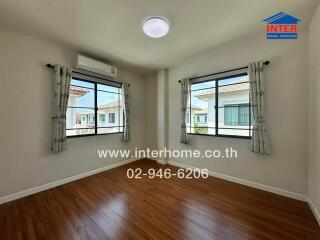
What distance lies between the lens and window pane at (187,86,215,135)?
3.08 meters

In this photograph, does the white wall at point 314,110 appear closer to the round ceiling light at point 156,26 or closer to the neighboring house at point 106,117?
the round ceiling light at point 156,26

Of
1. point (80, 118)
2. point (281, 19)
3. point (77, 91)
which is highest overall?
point (281, 19)

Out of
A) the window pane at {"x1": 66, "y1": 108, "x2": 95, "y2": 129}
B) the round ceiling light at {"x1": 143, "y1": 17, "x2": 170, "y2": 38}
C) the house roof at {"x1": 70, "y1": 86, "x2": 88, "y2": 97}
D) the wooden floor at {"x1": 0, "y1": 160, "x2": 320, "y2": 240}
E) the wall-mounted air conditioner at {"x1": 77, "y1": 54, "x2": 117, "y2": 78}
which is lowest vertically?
the wooden floor at {"x1": 0, "y1": 160, "x2": 320, "y2": 240}

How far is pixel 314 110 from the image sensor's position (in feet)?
5.92

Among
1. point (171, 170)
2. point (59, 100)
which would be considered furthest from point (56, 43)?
point (171, 170)

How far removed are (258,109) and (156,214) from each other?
2.16m

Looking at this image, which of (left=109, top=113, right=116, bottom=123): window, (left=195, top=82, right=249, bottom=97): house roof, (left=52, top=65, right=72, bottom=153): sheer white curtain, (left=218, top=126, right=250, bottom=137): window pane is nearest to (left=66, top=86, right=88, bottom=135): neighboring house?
(left=52, top=65, right=72, bottom=153): sheer white curtain

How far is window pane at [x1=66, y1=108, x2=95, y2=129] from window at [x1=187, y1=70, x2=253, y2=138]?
7.23ft

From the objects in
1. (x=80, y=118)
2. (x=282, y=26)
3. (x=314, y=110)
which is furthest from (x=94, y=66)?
(x=314, y=110)

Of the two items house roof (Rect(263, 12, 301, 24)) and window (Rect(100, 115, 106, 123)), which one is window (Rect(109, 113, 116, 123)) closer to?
window (Rect(100, 115, 106, 123))

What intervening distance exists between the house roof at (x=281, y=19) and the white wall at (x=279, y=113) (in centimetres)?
29

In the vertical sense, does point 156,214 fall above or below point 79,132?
below

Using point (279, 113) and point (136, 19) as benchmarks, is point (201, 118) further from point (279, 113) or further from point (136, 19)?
point (136, 19)

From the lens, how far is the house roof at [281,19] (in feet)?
6.16
